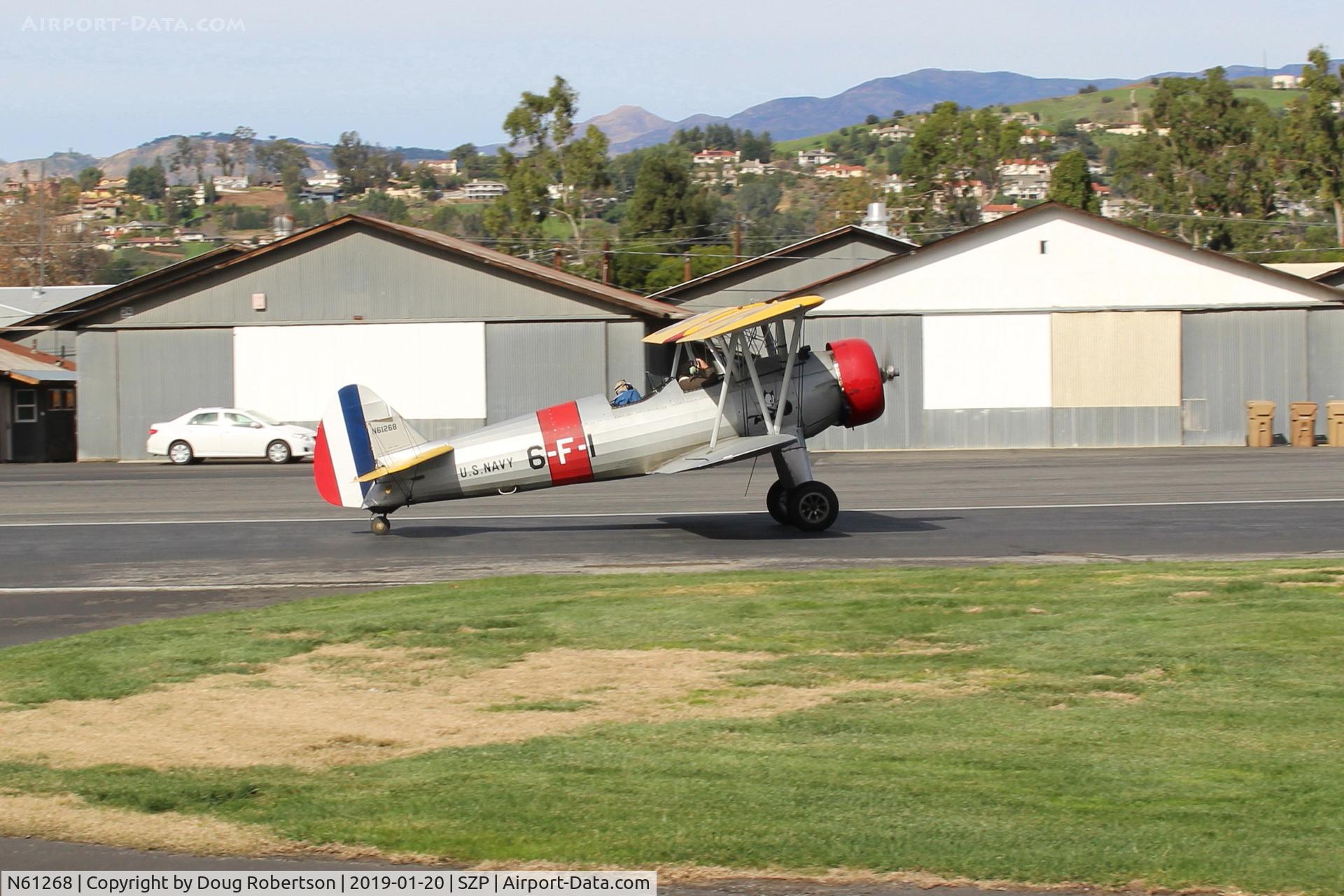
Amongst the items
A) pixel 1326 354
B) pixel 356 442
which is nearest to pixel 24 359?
pixel 356 442

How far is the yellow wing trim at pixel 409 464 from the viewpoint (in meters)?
18.7

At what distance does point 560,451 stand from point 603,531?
1926 millimetres

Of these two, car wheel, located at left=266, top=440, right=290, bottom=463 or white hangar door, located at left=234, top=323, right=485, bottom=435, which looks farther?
white hangar door, located at left=234, top=323, right=485, bottom=435

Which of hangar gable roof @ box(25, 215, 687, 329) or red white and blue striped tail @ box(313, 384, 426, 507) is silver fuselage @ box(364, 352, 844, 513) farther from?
hangar gable roof @ box(25, 215, 687, 329)

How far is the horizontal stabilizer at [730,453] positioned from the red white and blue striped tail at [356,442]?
3817 millimetres

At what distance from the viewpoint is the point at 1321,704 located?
8.29 m

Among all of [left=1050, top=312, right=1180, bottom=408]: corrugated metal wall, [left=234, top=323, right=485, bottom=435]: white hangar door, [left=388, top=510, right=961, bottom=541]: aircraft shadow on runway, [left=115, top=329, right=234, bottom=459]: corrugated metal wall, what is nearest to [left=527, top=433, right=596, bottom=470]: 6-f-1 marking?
[left=388, top=510, right=961, bottom=541]: aircraft shadow on runway

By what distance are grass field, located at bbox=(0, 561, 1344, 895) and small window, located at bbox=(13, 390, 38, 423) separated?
35.2m

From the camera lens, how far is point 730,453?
59.9 ft

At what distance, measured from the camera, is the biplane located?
61.7 ft

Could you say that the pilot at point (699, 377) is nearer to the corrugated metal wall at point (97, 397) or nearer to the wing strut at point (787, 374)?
the wing strut at point (787, 374)

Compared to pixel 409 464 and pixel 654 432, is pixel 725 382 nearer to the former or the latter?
pixel 654 432

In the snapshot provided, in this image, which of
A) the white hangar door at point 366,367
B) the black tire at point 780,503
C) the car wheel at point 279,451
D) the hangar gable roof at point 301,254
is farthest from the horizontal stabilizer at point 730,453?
the white hangar door at point 366,367

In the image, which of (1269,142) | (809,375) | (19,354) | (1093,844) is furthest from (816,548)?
(1269,142)
